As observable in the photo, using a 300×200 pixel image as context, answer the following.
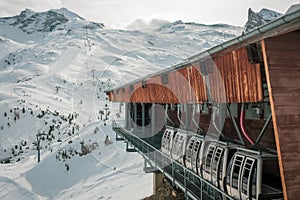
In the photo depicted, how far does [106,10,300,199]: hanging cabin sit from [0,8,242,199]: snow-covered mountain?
9168 mm

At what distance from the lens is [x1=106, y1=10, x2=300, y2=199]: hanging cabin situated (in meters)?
Result: 4.71

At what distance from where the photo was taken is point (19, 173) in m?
25.1

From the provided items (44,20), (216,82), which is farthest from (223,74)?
(44,20)

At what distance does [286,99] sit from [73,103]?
42992 millimetres

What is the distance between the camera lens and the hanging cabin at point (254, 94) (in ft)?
15.5

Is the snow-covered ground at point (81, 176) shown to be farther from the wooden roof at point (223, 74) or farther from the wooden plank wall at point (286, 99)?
the wooden plank wall at point (286, 99)

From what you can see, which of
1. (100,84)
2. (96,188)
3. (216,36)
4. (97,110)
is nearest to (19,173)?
(96,188)

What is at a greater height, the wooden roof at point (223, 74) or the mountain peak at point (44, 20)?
the mountain peak at point (44, 20)

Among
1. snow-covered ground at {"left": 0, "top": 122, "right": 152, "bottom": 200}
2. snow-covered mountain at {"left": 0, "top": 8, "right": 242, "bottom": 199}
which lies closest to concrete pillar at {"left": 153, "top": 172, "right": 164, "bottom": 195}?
snow-covered ground at {"left": 0, "top": 122, "right": 152, "bottom": 200}

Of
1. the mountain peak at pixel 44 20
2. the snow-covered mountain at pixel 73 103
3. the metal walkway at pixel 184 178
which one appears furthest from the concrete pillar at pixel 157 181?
the mountain peak at pixel 44 20

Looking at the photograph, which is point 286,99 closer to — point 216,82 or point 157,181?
point 216,82

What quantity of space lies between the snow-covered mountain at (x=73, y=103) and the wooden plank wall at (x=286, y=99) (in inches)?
497

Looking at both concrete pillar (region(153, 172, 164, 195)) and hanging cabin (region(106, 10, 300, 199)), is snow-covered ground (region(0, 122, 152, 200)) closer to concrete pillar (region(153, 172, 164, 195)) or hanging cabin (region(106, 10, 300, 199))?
concrete pillar (region(153, 172, 164, 195))

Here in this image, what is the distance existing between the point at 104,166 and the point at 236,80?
63.7 ft
